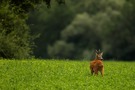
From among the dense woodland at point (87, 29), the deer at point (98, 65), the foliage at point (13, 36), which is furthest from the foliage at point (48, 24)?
the deer at point (98, 65)

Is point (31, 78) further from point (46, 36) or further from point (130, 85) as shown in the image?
point (46, 36)

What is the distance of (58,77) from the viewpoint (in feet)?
77.9

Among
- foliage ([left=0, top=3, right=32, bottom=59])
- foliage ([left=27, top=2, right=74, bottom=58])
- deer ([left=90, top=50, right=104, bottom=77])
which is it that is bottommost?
deer ([left=90, top=50, right=104, bottom=77])

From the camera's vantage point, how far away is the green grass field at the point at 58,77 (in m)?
21.2

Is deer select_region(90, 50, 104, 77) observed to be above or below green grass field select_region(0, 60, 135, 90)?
above

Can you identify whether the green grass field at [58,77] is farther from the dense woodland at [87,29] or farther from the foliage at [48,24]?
the foliage at [48,24]

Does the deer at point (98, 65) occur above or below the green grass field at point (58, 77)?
above

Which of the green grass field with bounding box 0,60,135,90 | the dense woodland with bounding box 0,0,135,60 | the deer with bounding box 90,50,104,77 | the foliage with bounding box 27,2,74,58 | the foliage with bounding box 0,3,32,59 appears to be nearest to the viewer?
the green grass field with bounding box 0,60,135,90

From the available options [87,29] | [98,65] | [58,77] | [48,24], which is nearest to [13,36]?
[58,77]

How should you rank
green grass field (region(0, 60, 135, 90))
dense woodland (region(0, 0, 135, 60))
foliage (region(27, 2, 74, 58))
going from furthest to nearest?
foliage (region(27, 2, 74, 58)), dense woodland (region(0, 0, 135, 60)), green grass field (region(0, 60, 135, 90))

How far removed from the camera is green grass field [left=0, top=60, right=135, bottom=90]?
2117 centimetres

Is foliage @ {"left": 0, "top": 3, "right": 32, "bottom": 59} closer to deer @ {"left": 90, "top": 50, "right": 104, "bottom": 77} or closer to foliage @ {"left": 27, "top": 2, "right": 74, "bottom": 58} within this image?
deer @ {"left": 90, "top": 50, "right": 104, "bottom": 77}

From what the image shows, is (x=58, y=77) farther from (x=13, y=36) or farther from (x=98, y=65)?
(x=13, y=36)

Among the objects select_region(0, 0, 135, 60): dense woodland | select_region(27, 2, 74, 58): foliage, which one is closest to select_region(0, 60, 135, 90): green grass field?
select_region(0, 0, 135, 60): dense woodland
